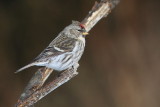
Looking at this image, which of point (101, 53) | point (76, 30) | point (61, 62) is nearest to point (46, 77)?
point (61, 62)

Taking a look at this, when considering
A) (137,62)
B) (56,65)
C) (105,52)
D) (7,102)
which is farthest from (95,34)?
(56,65)

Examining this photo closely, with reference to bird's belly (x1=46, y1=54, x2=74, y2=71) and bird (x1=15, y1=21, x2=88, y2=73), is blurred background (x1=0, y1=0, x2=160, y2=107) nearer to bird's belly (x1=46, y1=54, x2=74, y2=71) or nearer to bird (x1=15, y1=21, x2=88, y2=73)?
bird (x1=15, y1=21, x2=88, y2=73)

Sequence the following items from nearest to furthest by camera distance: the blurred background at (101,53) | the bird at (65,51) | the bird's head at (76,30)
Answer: the bird at (65,51) → the bird's head at (76,30) → the blurred background at (101,53)

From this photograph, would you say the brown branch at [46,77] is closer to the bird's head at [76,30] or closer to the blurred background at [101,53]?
the bird's head at [76,30]

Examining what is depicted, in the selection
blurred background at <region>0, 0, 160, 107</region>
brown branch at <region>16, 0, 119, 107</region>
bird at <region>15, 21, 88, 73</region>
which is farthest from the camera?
blurred background at <region>0, 0, 160, 107</region>

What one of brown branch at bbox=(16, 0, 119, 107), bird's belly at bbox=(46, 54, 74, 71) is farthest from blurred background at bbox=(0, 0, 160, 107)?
bird's belly at bbox=(46, 54, 74, 71)

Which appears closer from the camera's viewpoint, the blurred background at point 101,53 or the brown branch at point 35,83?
the brown branch at point 35,83

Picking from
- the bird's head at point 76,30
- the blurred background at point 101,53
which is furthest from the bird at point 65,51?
the blurred background at point 101,53
